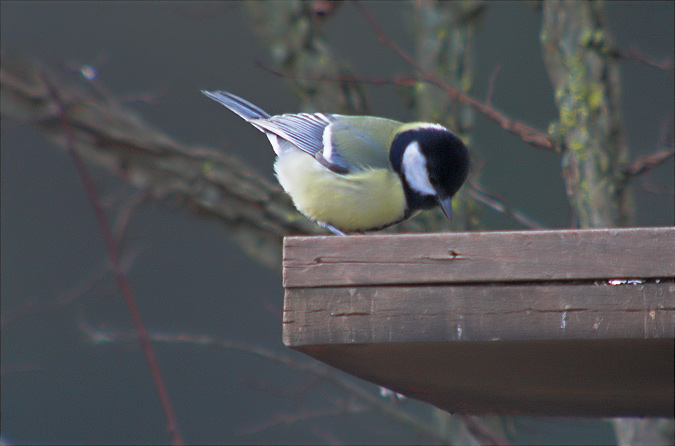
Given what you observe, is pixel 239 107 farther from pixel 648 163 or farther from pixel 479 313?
pixel 479 313

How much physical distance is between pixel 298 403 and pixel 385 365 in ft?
6.37

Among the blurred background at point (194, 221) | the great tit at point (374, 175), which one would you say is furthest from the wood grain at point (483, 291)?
the blurred background at point (194, 221)

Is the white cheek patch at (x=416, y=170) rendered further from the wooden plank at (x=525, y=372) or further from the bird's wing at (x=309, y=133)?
the wooden plank at (x=525, y=372)

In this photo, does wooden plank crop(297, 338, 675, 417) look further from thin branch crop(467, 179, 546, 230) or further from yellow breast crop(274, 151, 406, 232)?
thin branch crop(467, 179, 546, 230)

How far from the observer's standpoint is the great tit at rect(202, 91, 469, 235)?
72.0 inches

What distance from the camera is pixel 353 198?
184 cm

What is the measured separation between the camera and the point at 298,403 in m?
3.16

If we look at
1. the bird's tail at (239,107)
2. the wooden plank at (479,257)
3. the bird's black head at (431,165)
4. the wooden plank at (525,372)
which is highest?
the bird's tail at (239,107)

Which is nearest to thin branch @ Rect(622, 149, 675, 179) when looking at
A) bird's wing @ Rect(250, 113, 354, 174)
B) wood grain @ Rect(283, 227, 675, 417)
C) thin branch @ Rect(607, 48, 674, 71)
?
thin branch @ Rect(607, 48, 674, 71)

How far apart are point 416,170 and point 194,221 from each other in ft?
5.80

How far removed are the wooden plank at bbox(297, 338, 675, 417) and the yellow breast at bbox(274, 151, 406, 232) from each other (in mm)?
448

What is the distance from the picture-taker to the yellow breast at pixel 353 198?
6.03ft

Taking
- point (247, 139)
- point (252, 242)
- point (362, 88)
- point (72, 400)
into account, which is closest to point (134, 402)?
point (72, 400)

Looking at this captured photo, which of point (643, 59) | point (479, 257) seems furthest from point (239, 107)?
point (479, 257)
